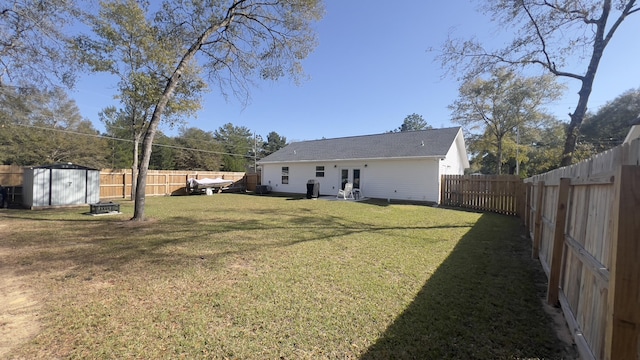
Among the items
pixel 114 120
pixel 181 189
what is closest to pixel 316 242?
pixel 181 189

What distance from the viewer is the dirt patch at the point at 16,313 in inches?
98.3

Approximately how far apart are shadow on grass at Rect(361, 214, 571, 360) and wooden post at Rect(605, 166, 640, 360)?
1.11 meters

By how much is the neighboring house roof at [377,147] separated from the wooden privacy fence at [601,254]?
1190 centimetres

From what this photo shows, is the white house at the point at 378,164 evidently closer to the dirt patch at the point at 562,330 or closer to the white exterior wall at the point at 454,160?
the white exterior wall at the point at 454,160

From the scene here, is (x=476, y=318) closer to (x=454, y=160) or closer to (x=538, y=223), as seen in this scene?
(x=538, y=223)

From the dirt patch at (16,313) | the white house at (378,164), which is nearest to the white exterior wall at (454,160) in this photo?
the white house at (378,164)

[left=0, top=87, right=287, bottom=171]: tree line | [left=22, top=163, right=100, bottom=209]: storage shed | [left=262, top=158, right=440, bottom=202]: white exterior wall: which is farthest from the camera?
[left=262, top=158, right=440, bottom=202]: white exterior wall

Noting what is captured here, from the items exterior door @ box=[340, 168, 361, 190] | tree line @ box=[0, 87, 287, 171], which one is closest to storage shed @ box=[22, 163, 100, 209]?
tree line @ box=[0, 87, 287, 171]

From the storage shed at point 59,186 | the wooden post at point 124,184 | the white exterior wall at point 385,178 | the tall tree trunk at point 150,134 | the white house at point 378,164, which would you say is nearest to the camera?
the tall tree trunk at point 150,134

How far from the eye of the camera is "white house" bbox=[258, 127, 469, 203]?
14992 millimetres

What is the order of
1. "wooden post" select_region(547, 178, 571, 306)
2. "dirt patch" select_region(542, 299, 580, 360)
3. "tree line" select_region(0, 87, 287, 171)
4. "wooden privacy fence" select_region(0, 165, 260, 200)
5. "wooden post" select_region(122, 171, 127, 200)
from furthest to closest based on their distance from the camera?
"wooden post" select_region(122, 171, 127, 200), "wooden privacy fence" select_region(0, 165, 260, 200), "tree line" select_region(0, 87, 287, 171), "wooden post" select_region(547, 178, 571, 306), "dirt patch" select_region(542, 299, 580, 360)

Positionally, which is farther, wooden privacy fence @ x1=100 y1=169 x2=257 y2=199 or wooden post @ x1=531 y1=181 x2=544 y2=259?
wooden privacy fence @ x1=100 y1=169 x2=257 y2=199

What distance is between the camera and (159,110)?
8.46 metres

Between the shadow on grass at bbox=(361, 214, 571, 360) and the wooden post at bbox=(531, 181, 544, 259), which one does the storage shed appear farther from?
the wooden post at bbox=(531, 181, 544, 259)
